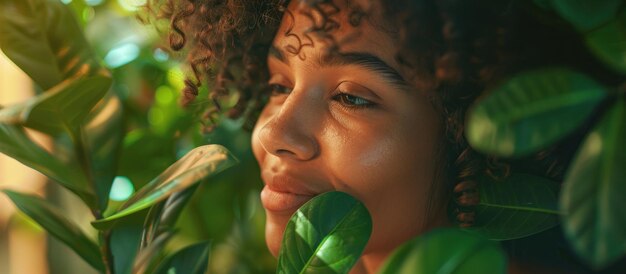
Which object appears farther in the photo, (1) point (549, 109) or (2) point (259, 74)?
(2) point (259, 74)

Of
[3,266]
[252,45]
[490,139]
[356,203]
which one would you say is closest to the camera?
[490,139]

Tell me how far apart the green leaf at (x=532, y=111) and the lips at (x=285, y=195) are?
1.15 ft

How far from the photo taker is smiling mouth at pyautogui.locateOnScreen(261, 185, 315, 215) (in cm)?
80

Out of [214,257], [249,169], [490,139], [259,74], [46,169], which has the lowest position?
[214,257]

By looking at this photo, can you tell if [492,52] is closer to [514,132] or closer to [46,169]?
[514,132]

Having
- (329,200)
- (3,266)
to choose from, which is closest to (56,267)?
(3,266)

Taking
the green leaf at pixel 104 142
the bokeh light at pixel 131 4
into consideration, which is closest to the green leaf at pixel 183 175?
the green leaf at pixel 104 142

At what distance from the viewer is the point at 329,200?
2.10 feet

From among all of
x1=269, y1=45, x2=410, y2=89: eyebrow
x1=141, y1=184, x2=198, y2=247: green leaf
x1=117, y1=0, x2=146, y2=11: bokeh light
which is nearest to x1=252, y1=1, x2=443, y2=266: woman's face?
x1=269, y1=45, x2=410, y2=89: eyebrow

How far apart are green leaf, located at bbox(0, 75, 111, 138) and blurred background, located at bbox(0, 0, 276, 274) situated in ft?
1.11

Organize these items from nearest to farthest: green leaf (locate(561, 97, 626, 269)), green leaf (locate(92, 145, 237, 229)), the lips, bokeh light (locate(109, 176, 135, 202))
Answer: green leaf (locate(561, 97, 626, 269)) < green leaf (locate(92, 145, 237, 229)) < the lips < bokeh light (locate(109, 176, 135, 202))

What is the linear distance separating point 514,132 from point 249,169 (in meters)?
0.72

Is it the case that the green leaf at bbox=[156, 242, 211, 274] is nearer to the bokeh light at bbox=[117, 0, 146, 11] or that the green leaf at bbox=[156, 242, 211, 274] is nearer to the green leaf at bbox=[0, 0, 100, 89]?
the green leaf at bbox=[0, 0, 100, 89]

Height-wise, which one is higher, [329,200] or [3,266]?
[329,200]
